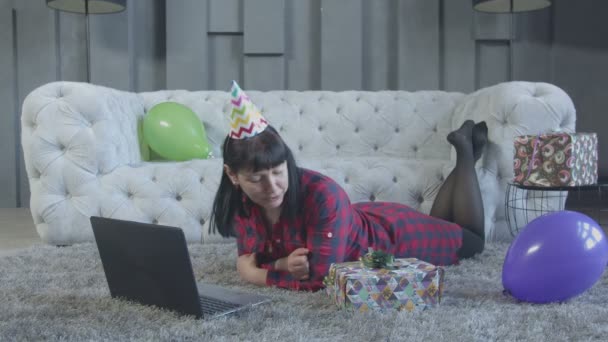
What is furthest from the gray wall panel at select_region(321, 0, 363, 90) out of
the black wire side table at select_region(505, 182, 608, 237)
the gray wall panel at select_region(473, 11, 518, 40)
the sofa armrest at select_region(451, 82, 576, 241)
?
the black wire side table at select_region(505, 182, 608, 237)

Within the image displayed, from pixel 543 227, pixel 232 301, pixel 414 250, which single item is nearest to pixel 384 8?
pixel 414 250

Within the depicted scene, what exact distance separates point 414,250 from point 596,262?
526 mm

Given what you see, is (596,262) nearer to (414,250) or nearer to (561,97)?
(414,250)

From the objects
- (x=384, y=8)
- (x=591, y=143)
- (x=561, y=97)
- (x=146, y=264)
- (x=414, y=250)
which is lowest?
(x=414, y=250)

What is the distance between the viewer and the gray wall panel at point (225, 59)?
152 inches

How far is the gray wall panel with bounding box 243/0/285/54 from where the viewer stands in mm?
3779

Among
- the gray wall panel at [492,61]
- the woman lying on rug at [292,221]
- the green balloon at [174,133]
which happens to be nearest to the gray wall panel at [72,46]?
the green balloon at [174,133]

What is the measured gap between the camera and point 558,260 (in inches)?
52.1

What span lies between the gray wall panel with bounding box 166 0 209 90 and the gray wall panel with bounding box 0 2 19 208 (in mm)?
1050

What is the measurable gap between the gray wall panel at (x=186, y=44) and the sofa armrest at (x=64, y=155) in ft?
4.81

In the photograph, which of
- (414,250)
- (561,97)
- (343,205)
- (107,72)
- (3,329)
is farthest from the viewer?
(107,72)

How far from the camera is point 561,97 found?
2.30 metres

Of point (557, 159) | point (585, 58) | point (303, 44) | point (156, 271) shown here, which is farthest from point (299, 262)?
point (585, 58)

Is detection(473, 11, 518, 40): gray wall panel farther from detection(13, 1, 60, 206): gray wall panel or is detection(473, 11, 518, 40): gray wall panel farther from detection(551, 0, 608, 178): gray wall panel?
detection(13, 1, 60, 206): gray wall panel
